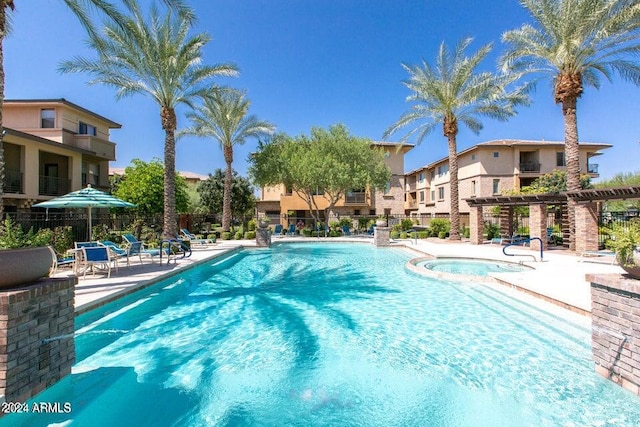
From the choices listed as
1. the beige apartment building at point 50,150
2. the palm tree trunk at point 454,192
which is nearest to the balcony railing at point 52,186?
the beige apartment building at point 50,150

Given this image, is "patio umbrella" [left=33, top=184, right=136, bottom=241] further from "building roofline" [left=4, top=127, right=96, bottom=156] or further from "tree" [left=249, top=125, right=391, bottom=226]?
"tree" [left=249, top=125, right=391, bottom=226]

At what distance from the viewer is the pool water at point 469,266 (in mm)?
12037

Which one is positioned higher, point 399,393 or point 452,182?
point 452,182

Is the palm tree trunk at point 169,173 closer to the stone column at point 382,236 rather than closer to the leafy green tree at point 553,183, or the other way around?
the stone column at point 382,236

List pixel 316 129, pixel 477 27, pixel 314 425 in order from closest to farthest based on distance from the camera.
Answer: pixel 314 425, pixel 477 27, pixel 316 129

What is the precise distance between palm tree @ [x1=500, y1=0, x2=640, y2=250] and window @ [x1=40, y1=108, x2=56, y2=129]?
28724mm

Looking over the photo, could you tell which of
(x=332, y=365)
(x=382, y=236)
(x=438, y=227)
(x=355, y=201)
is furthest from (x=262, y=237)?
(x=355, y=201)

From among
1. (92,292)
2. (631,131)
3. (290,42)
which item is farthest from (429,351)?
(631,131)

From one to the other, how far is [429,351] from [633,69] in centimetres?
1810

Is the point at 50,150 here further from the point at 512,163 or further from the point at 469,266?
the point at 512,163

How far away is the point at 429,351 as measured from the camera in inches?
218

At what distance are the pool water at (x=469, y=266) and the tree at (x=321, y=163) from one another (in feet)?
37.3

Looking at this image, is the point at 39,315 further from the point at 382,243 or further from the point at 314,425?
the point at 382,243

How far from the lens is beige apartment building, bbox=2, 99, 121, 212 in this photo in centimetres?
2011
